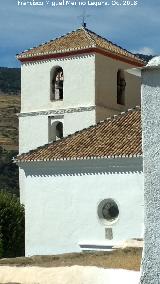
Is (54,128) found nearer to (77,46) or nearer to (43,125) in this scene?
(43,125)

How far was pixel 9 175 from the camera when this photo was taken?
53.0 meters

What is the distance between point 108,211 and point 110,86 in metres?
7.10

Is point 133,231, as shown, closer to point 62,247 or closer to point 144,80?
point 62,247

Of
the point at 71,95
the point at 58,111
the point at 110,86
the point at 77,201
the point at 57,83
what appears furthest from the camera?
the point at 57,83

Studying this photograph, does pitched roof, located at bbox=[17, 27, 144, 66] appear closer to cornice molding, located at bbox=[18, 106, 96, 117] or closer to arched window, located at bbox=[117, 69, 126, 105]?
arched window, located at bbox=[117, 69, 126, 105]

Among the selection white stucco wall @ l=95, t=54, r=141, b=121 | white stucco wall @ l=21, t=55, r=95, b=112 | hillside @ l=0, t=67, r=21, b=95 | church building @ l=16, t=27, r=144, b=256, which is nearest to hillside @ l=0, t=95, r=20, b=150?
hillside @ l=0, t=67, r=21, b=95

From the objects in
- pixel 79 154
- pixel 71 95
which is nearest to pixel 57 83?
pixel 71 95

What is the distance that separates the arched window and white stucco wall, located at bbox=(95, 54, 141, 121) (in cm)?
12

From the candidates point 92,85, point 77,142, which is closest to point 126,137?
point 77,142

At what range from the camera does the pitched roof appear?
25.8 metres

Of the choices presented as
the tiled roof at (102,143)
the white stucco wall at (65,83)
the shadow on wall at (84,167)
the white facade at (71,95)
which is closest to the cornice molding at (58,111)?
the white facade at (71,95)

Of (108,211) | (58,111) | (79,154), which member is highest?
(58,111)

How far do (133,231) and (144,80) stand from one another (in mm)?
11447

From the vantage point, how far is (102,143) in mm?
21109
